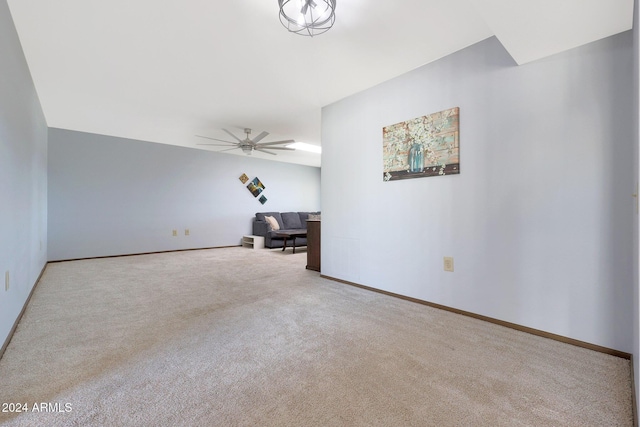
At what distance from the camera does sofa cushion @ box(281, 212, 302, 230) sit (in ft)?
24.3

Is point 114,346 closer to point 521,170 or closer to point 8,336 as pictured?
point 8,336

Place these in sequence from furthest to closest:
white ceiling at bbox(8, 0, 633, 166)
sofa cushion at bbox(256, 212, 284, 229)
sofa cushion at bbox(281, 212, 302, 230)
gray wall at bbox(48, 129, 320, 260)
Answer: sofa cushion at bbox(281, 212, 302, 230) → sofa cushion at bbox(256, 212, 284, 229) → gray wall at bbox(48, 129, 320, 260) → white ceiling at bbox(8, 0, 633, 166)

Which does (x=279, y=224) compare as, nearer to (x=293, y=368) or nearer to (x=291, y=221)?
(x=291, y=221)

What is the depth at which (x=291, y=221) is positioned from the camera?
7488 mm

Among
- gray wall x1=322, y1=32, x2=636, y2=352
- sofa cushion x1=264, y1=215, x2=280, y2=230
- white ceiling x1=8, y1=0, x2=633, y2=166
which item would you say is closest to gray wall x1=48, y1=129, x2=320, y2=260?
sofa cushion x1=264, y1=215, x2=280, y2=230

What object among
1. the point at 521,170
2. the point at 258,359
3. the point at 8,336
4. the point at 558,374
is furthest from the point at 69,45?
the point at 558,374

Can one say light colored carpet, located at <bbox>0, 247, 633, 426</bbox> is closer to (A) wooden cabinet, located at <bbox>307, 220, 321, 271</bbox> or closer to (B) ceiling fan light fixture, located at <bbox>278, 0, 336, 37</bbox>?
(A) wooden cabinet, located at <bbox>307, 220, 321, 271</bbox>

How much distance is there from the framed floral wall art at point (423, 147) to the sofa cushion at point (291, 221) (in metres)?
4.80

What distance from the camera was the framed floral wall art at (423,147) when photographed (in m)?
2.39

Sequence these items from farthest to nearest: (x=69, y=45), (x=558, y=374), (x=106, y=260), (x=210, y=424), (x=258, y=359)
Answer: (x=106, y=260) < (x=69, y=45) < (x=258, y=359) < (x=558, y=374) < (x=210, y=424)

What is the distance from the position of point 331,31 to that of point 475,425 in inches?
97.0

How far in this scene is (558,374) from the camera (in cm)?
148

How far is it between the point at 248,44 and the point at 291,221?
213 inches

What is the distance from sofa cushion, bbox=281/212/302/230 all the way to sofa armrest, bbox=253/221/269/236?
682mm
